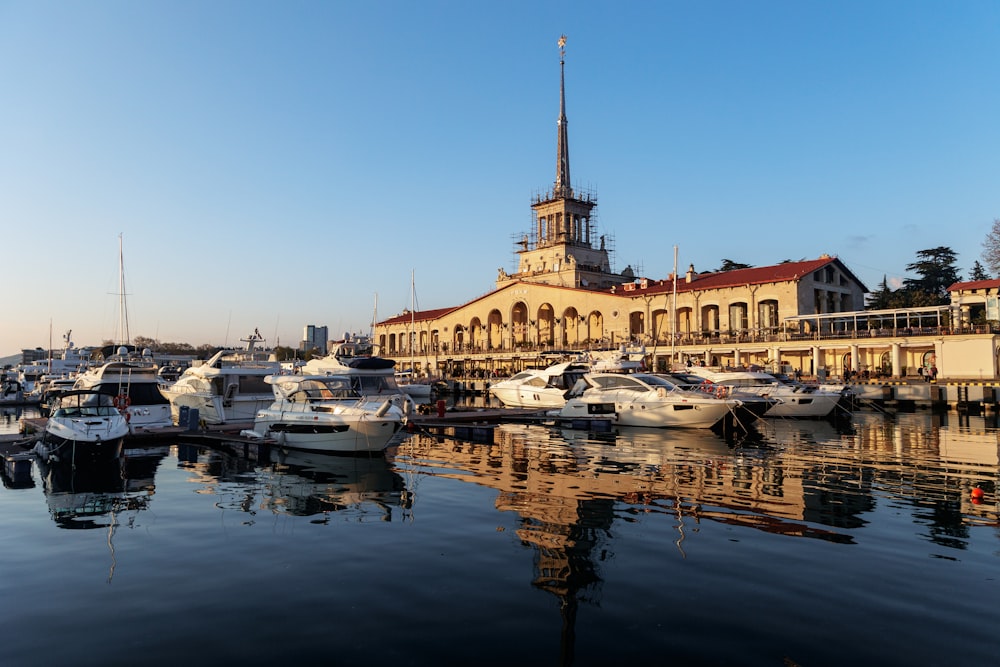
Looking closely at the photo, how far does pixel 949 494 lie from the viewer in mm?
15484

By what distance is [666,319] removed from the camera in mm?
72000

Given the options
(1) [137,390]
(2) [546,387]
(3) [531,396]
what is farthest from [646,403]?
(1) [137,390]

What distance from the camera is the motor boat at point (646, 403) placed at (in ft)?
A: 98.8

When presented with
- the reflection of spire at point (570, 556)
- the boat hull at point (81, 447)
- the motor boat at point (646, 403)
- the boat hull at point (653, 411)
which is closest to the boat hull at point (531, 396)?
the motor boat at point (646, 403)

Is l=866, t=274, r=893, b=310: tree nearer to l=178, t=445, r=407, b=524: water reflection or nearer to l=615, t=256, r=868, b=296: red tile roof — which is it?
l=615, t=256, r=868, b=296: red tile roof

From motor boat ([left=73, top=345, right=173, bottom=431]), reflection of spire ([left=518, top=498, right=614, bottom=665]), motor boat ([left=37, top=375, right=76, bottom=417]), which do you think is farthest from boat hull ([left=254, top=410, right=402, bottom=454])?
reflection of spire ([left=518, top=498, right=614, bottom=665])

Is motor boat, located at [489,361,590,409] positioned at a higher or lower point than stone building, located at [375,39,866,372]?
lower

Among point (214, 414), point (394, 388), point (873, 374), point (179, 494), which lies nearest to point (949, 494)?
point (179, 494)

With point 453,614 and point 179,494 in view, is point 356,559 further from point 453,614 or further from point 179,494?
point 179,494

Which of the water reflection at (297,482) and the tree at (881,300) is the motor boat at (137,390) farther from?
the tree at (881,300)

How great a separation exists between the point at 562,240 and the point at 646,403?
213 feet

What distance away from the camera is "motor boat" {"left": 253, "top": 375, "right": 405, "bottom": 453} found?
22750mm

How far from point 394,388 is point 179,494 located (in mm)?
13212

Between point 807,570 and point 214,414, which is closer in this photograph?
point 807,570
